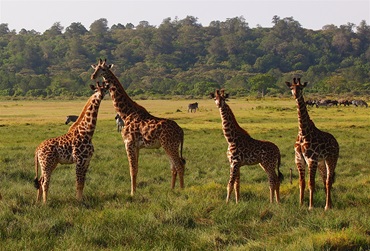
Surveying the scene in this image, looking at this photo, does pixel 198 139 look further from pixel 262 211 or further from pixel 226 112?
pixel 262 211

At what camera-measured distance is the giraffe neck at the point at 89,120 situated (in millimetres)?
10398

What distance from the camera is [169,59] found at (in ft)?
601

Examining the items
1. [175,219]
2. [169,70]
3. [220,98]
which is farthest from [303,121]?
[169,70]

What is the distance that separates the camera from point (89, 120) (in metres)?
10.5

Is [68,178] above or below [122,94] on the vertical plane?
below

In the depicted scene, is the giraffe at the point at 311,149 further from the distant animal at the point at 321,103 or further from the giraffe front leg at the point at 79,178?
the distant animal at the point at 321,103

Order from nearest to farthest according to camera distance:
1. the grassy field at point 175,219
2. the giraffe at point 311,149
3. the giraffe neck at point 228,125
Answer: the grassy field at point 175,219 → the giraffe at point 311,149 → the giraffe neck at point 228,125

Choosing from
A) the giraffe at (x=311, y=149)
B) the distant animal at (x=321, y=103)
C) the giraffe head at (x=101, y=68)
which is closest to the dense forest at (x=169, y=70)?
the distant animal at (x=321, y=103)

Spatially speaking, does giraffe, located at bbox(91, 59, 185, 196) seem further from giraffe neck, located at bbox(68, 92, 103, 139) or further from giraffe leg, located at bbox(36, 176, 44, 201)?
giraffe leg, located at bbox(36, 176, 44, 201)

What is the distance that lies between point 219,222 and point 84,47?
182441 mm

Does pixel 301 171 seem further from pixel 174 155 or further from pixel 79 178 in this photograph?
pixel 79 178

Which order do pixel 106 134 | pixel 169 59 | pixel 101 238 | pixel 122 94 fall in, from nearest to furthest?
pixel 101 238 → pixel 122 94 → pixel 106 134 → pixel 169 59

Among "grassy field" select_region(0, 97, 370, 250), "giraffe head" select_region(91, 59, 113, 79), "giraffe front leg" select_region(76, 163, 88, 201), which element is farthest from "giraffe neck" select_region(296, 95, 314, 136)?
"giraffe head" select_region(91, 59, 113, 79)

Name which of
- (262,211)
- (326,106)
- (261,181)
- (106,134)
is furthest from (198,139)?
(326,106)
